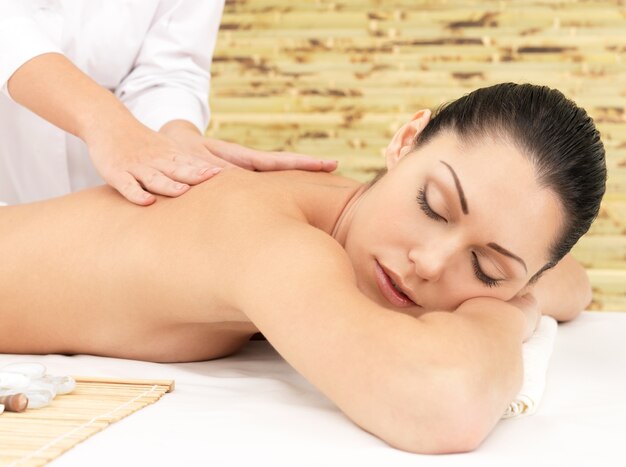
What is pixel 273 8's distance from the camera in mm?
4125

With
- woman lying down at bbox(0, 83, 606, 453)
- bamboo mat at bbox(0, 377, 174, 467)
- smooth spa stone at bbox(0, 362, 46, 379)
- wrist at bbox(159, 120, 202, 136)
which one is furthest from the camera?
wrist at bbox(159, 120, 202, 136)

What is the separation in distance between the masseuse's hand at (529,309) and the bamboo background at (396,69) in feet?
6.65

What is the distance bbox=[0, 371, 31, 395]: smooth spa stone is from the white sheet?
180 millimetres

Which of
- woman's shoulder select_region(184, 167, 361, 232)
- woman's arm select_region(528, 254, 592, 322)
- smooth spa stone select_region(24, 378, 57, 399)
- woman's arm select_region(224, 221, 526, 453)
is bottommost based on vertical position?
woman's arm select_region(528, 254, 592, 322)

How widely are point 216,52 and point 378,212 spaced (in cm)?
264

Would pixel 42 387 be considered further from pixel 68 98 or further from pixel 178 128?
pixel 178 128

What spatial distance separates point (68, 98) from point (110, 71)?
0.65 m

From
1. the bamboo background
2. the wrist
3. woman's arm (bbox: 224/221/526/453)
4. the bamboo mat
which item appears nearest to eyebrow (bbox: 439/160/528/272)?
woman's arm (bbox: 224/221/526/453)

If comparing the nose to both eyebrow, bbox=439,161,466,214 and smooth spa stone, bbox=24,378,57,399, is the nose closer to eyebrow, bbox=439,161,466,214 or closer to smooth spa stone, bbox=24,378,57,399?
eyebrow, bbox=439,161,466,214

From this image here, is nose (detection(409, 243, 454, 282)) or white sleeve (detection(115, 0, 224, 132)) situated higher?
white sleeve (detection(115, 0, 224, 132))

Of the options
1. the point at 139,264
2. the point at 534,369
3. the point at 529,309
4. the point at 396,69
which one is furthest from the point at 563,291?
the point at 396,69

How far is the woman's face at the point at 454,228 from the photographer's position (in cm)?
155

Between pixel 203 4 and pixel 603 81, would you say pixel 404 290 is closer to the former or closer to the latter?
pixel 203 4

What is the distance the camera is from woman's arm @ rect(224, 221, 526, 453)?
→ 1.26 m
